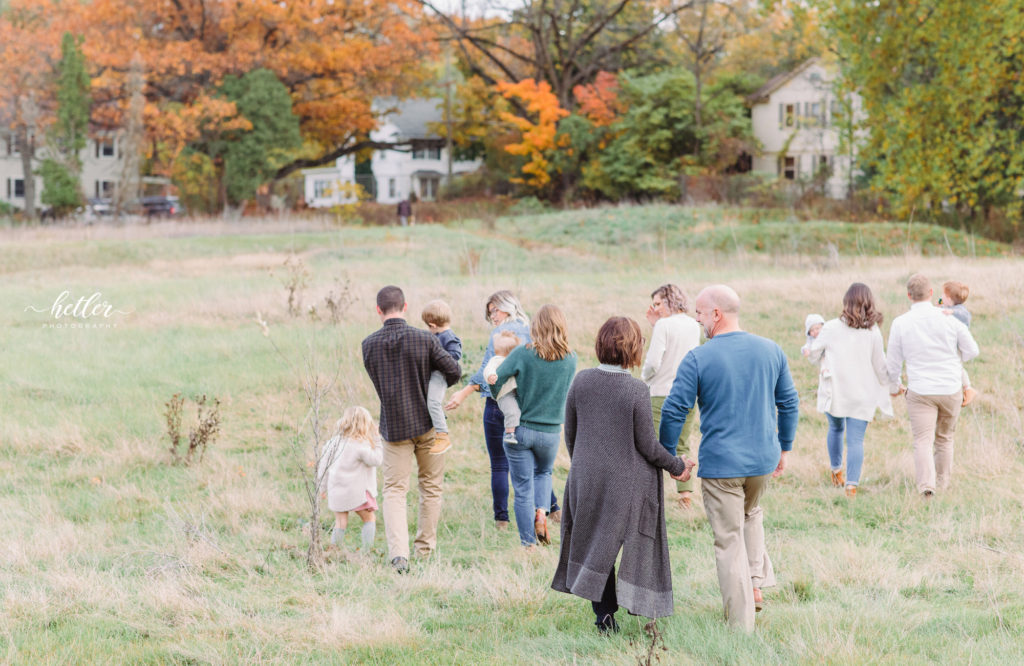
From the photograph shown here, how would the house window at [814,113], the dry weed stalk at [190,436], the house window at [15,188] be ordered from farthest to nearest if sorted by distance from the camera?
the house window at [15,188] → the house window at [814,113] → the dry weed stalk at [190,436]

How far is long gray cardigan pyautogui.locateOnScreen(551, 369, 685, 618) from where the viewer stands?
14.9ft

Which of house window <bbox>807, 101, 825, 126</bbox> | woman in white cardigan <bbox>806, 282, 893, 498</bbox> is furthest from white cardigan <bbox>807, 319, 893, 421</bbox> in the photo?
house window <bbox>807, 101, 825, 126</bbox>

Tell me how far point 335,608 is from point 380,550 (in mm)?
1686

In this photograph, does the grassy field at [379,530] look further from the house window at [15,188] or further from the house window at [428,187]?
the house window at [428,187]

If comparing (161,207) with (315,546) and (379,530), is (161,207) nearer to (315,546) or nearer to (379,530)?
(379,530)

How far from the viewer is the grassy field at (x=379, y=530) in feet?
15.1

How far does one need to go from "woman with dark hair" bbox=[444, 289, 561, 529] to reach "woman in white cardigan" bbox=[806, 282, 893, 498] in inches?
98.7

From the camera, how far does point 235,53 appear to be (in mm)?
38656

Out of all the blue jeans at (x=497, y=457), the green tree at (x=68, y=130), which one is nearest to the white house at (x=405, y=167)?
the green tree at (x=68, y=130)

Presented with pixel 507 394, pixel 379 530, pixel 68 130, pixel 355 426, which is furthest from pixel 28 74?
pixel 507 394

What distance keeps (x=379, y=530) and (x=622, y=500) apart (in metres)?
3.24

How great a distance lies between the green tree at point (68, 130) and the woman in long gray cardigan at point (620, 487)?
37868 millimetres

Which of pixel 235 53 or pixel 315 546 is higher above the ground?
pixel 235 53

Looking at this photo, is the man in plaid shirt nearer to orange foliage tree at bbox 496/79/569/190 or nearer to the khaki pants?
the khaki pants
